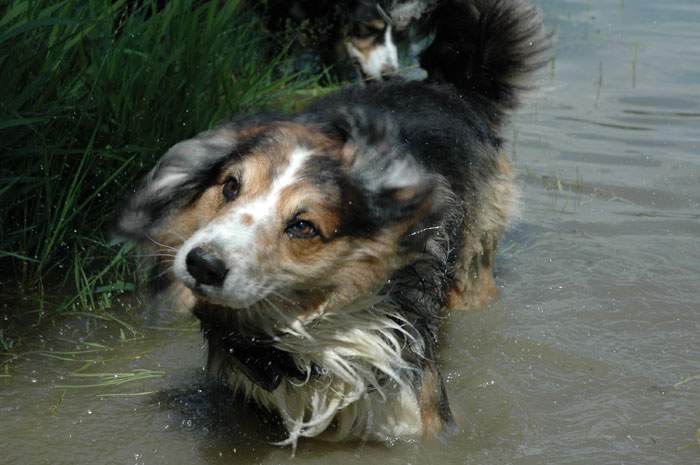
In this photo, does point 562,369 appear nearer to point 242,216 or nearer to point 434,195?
point 434,195

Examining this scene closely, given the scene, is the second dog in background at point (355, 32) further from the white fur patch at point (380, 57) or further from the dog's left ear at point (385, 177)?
the dog's left ear at point (385, 177)

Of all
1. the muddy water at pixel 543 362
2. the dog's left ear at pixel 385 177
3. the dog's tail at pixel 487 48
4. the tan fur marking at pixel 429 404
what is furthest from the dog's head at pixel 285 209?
the dog's tail at pixel 487 48

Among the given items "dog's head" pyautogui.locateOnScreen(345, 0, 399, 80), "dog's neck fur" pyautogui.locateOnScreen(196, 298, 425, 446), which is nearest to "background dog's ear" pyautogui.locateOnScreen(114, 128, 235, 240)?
"dog's neck fur" pyautogui.locateOnScreen(196, 298, 425, 446)

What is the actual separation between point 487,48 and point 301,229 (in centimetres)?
187

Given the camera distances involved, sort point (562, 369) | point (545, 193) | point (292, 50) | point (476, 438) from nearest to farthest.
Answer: point (476, 438) < point (562, 369) < point (545, 193) < point (292, 50)

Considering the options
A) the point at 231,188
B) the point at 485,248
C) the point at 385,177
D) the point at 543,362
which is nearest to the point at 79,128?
the point at 231,188

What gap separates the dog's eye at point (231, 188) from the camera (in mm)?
Answer: 2975

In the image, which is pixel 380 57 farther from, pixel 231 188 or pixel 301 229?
pixel 301 229

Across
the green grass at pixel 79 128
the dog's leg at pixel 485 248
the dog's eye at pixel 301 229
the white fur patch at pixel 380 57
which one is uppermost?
the dog's eye at pixel 301 229

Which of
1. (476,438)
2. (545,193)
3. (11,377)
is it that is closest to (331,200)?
(476,438)

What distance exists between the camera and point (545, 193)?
6.15 meters

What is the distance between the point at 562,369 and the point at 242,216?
5.75 ft

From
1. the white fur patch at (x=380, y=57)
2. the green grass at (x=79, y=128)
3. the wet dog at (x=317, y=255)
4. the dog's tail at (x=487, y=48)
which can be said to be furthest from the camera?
the white fur patch at (x=380, y=57)

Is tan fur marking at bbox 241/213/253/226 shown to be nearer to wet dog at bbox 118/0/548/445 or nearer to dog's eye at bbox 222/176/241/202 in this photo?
wet dog at bbox 118/0/548/445
